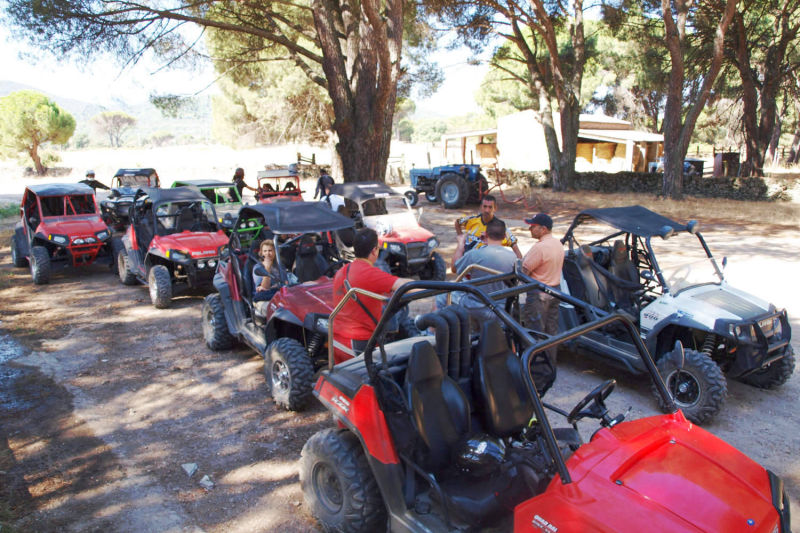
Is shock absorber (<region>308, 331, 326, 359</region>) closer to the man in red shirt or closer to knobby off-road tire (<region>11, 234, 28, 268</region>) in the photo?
the man in red shirt

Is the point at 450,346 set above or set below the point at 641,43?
below

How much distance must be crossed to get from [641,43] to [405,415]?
878 inches

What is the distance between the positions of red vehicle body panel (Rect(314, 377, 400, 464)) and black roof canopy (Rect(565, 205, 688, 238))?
350 cm

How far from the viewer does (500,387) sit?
9.68ft

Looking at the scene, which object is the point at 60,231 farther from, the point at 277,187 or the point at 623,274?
the point at 623,274

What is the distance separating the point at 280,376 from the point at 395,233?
16.4 feet

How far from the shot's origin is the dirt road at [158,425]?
3.75 metres

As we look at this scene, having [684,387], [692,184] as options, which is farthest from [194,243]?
[692,184]

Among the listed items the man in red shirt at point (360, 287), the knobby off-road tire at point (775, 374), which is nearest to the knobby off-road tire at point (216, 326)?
the man in red shirt at point (360, 287)

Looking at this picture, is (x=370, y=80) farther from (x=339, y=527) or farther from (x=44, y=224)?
(x=339, y=527)

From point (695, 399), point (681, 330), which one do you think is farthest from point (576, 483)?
point (681, 330)

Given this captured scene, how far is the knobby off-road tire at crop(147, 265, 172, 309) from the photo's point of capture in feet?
27.4

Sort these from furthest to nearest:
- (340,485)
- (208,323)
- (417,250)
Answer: (417,250) → (208,323) → (340,485)

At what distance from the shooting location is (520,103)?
41.7m
